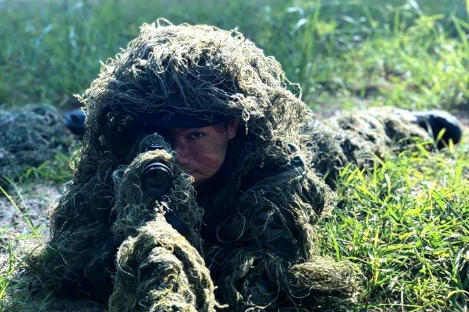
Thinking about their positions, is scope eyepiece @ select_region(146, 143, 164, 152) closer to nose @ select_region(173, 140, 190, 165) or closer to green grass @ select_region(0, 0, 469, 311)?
nose @ select_region(173, 140, 190, 165)

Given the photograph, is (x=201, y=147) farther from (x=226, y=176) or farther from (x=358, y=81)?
(x=358, y=81)

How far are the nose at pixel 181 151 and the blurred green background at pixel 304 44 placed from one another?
2758 millimetres

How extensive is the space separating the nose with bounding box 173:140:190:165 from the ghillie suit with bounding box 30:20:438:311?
11 cm

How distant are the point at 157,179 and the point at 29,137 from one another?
224cm

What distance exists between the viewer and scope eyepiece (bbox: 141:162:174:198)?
2.55 m

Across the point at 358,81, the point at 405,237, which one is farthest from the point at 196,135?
the point at 358,81

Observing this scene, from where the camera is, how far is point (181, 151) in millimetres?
2830

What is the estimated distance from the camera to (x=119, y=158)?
2.98 metres

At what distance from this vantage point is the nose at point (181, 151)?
111 inches

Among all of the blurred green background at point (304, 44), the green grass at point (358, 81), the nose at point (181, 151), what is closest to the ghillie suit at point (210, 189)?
the nose at point (181, 151)

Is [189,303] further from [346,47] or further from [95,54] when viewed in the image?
[346,47]

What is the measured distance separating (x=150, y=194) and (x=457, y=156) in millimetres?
2428

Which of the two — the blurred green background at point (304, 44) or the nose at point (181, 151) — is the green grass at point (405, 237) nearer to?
the nose at point (181, 151)

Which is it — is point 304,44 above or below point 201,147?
below
